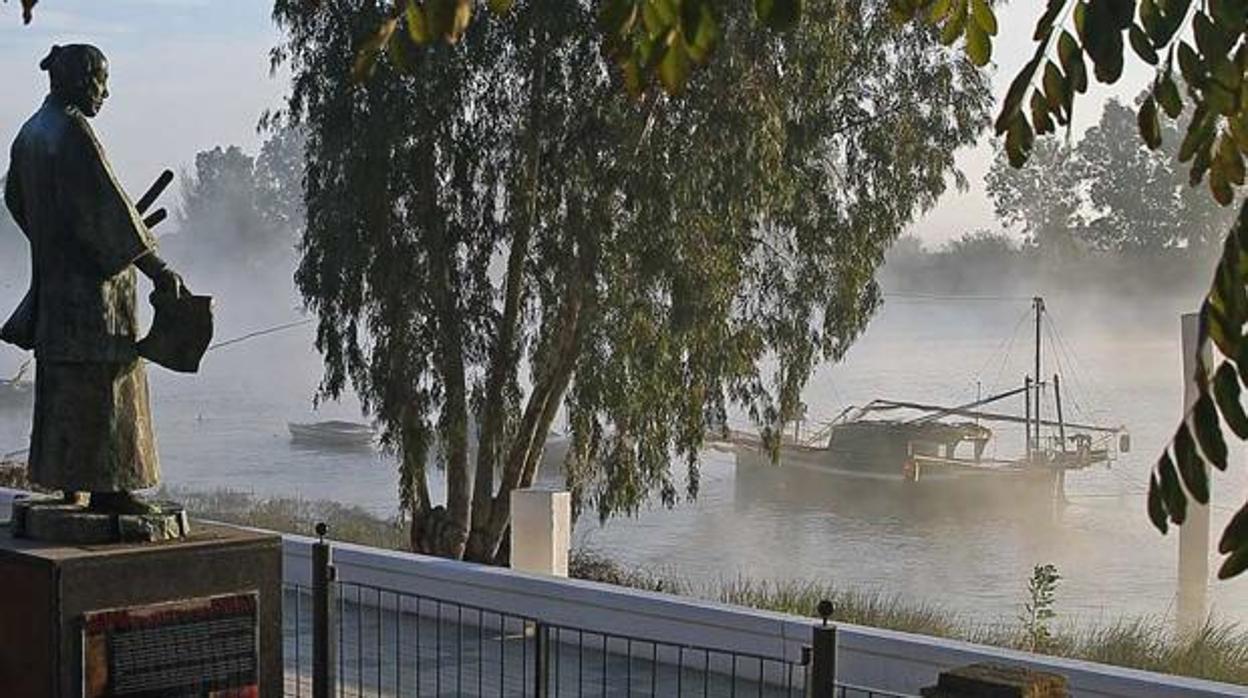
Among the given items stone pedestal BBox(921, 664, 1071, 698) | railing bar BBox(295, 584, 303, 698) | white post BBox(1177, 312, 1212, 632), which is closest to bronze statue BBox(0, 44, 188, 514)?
railing bar BBox(295, 584, 303, 698)

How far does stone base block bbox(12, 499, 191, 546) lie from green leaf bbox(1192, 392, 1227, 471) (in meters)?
4.57

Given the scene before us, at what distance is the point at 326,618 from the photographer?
7.09m

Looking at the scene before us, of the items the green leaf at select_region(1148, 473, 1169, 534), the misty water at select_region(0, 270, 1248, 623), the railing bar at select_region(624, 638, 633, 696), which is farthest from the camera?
the misty water at select_region(0, 270, 1248, 623)

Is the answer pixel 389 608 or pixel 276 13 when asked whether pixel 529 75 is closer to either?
pixel 276 13

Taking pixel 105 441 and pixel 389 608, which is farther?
pixel 389 608

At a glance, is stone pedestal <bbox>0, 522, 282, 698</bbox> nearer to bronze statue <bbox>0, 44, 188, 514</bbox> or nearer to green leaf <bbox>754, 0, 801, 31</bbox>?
bronze statue <bbox>0, 44, 188, 514</bbox>

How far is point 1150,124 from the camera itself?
2.50 m

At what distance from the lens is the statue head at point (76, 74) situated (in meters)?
5.89

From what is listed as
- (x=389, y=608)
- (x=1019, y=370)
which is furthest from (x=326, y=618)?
(x=1019, y=370)

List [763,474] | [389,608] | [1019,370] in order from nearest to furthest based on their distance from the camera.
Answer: [389,608], [763,474], [1019,370]

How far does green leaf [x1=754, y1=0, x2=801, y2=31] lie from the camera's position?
1.95m

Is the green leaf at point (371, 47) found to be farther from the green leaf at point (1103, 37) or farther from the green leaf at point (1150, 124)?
the green leaf at point (1150, 124)

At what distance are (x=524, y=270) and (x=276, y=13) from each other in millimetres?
2873

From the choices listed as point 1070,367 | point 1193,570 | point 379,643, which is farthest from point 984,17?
point 1070,367
